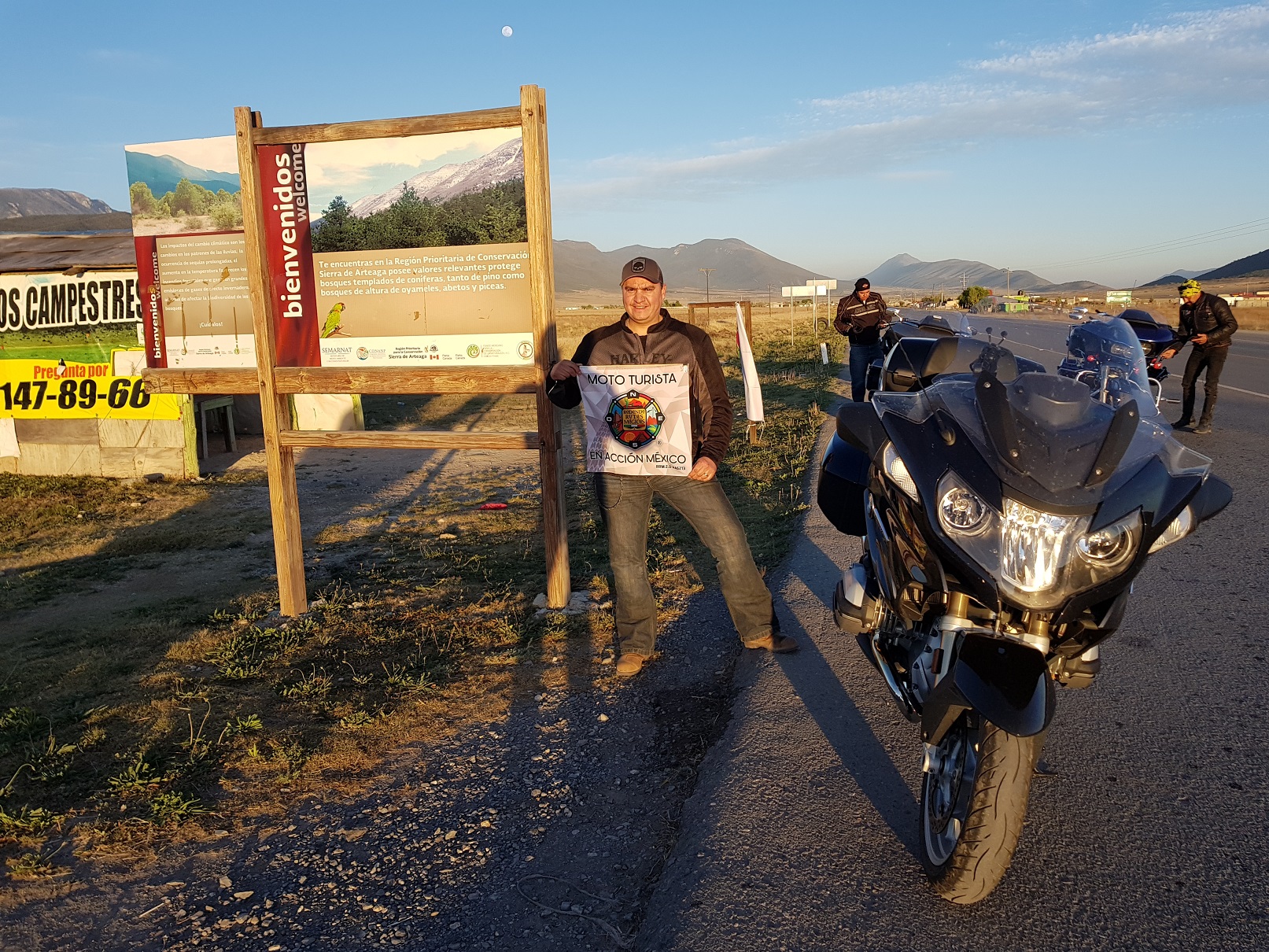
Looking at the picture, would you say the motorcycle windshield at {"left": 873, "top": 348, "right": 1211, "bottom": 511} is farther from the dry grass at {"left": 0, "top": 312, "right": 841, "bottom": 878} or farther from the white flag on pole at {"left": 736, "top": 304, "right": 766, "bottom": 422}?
the dry grass at {"left": 0, "top": 312, "right": 841, "bottom": 878}

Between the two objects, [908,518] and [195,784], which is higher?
[908,518]

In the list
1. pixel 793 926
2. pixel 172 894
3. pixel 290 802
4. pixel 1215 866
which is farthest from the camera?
pixel 290 802

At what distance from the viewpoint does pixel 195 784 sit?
3.88 meters

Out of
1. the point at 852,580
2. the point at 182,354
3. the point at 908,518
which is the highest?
the point at 182,354

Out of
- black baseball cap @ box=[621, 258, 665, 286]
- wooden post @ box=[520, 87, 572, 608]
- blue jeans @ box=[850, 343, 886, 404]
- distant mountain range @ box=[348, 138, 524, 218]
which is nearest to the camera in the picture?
black baseball cap @ box=[621, 258, 665, 286]

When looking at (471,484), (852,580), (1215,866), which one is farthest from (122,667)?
(471,484)

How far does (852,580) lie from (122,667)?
416cm

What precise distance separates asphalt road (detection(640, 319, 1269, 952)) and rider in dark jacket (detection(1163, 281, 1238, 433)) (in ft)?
22.5

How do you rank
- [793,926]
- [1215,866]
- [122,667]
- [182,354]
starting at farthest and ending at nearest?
[182,354], [122,667], [1215,866], [793,926]

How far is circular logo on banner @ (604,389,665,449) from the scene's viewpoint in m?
4.62

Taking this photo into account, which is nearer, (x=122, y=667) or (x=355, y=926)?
→ (x=355, y=926)

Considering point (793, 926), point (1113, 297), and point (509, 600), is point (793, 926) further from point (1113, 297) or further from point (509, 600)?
point (1113, 297)

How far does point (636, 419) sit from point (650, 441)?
13cm

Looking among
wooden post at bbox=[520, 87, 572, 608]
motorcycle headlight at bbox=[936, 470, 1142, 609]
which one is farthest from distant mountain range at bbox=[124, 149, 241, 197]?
motorcycle headlight at bbox=[936, 470, 1142, 609]
